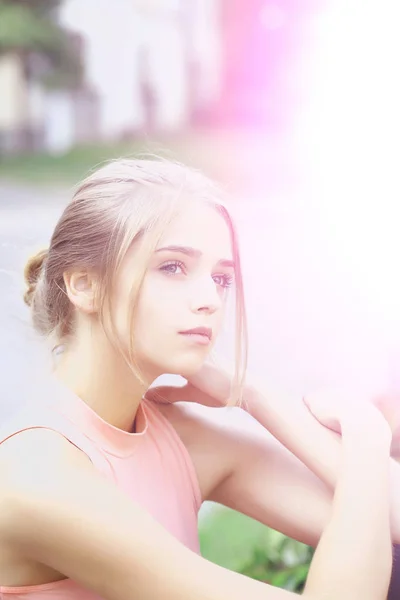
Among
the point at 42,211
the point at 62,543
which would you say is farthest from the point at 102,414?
the point at 42,211

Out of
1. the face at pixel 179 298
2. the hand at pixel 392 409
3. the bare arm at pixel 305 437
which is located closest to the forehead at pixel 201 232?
the face at pixel 179 298

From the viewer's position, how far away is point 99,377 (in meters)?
0.99

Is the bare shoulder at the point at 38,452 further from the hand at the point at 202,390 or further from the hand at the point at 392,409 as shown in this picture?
the hand at the point at 392,409

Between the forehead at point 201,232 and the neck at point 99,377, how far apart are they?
166mm

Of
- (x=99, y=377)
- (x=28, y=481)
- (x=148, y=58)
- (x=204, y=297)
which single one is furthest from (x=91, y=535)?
(x=148, y=58)

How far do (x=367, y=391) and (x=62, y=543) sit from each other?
57cm

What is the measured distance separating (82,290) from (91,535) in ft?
1.02

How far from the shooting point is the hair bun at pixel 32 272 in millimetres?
1040

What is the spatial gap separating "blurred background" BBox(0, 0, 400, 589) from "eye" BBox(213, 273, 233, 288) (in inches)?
3.3

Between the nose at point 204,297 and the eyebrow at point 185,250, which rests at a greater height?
the eyebrow at point 185,250

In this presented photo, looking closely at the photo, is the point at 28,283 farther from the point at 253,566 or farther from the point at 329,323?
the point at 253,566

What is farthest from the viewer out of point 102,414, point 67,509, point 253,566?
point 253,566

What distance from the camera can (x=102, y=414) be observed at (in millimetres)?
993

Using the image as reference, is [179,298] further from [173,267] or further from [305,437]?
[305,437]
